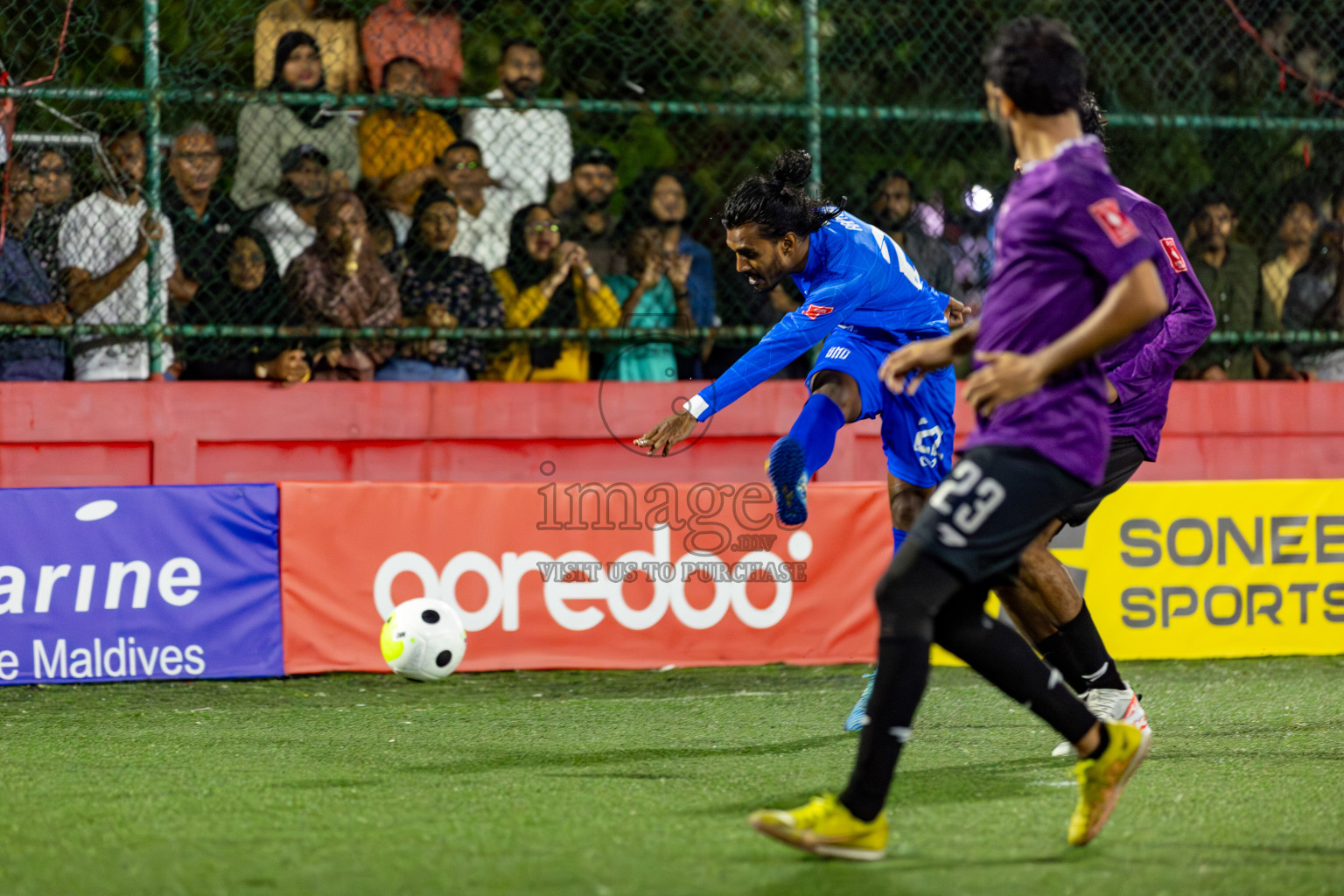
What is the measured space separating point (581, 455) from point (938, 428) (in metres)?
3.39

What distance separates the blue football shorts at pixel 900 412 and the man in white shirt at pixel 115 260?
4253 mm

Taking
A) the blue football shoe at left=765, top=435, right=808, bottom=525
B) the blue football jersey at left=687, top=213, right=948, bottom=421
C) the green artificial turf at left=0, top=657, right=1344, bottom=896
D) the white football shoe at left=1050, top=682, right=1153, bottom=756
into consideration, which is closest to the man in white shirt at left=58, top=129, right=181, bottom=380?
the green artificial turf at left=0, top=657, right=1344, bottom=896

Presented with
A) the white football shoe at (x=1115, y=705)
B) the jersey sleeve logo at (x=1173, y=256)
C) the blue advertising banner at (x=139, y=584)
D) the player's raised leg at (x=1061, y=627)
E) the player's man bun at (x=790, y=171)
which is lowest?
the blue advertising banner at (x=139, y=584)

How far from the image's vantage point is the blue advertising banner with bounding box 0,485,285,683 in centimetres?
702

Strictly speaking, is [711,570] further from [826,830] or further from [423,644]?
[826,830]

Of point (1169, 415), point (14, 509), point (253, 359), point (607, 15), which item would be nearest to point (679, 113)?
point (607, 15)

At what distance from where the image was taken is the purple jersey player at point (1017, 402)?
11.3 ft

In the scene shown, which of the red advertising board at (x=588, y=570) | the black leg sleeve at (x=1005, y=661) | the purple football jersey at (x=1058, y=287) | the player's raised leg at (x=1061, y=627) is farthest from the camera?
the red advertising board at (x=588, y=570)

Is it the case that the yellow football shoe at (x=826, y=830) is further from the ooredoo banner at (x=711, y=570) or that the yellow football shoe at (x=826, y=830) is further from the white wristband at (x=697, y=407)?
the ooredoo banner at (x=711, y=570)

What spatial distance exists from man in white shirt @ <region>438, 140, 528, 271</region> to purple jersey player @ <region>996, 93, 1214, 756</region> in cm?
394

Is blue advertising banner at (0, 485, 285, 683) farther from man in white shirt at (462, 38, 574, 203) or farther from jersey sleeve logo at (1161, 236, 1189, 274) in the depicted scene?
jersey sleeve logo at (1161, 236, 1189, 274)

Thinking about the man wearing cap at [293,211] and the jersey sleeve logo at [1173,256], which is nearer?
the jersey sleeve logo at [1173,256]

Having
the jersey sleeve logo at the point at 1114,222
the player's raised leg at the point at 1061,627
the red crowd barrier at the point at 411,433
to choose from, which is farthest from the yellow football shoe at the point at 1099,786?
the red crowd barrier at the point at 411,433

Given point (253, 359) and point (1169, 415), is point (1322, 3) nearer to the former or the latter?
point (1169, 415)
